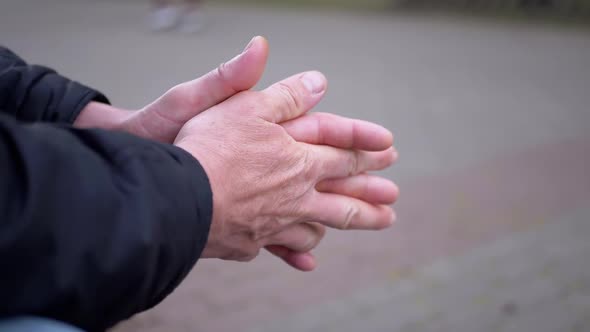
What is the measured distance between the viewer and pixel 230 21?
780 centimetres

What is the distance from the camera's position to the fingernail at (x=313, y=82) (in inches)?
80.9

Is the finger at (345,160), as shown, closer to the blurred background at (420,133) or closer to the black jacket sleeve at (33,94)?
the black jacket sleeve at (33,94)

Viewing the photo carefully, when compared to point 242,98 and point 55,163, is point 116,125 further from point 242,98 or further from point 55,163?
point 55,163

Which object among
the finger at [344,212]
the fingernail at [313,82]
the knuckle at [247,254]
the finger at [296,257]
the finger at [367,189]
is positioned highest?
the fingernail at [313,82]

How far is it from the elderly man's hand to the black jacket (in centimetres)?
24

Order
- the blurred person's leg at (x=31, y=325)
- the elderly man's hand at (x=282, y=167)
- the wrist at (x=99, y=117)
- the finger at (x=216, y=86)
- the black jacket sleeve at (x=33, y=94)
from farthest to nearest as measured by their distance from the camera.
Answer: the wrist at (x=99, y=117) → the black jacket sleeve at (x=33, y=94) → the finger at (x=216, y=86) → the elderly man's hand at (x=282, y=167) → the blurred person's leg at (x=31, y=325)

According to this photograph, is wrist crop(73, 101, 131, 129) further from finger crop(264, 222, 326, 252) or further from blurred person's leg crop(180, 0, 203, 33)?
blurred person's leg crop(180, 0, 203, 33)

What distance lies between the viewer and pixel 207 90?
6.25 feet

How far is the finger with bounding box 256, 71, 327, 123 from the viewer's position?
192 centimetres

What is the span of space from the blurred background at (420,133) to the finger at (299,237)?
3.15 feet

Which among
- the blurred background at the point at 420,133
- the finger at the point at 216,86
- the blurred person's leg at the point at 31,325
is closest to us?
the blurred person's leg at the point at 31,325

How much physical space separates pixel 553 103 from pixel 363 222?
13.2 feet

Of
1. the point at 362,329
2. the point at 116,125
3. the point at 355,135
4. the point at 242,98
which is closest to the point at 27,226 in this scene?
the point at 242,98

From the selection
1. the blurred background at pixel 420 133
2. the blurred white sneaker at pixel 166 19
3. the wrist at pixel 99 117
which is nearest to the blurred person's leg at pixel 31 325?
the wrist at pixel 99 117
